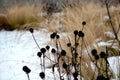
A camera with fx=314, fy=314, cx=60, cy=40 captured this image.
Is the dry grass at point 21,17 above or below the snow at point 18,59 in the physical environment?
above

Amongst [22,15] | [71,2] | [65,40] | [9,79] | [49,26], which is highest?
[22,15]

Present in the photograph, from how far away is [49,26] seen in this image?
12.6 feet

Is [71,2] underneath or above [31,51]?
above

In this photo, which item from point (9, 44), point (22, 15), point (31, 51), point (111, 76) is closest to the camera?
point (111, 76)

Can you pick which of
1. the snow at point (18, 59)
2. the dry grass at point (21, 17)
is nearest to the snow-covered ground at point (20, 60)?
the snow at point (18, 59)

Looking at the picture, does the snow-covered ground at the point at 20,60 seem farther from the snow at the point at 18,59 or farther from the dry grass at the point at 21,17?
the dry grass at the point at 21,17

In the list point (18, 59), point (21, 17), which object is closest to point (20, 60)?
point (18, 59)

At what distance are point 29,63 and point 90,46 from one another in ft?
2.59

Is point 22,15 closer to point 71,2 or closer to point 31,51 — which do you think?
point 71,2

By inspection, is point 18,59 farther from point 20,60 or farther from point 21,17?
point 21,17

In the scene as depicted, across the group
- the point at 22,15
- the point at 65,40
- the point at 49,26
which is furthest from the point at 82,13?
the point at 22,15

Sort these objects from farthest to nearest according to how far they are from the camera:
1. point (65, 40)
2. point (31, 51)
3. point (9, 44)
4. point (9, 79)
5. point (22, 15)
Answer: point (22, 15)
point (9, 44)
point (31, 51)
point (65, 40)
point (9, 79)

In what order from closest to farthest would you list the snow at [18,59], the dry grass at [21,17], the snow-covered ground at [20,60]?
the snow-covered ground at [20,60] → the snow at [18,59] → the dry grass at [21,17]

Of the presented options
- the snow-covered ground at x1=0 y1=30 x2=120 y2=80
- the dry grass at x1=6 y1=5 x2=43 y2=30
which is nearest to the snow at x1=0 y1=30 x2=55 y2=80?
the snow-covered ground at x1=0 y1=30 x2=120 y2=80
